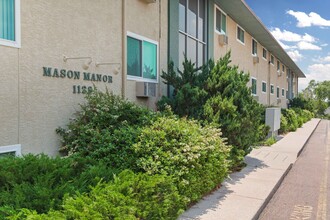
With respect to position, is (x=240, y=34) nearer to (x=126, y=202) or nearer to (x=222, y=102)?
(x=222, y=102)

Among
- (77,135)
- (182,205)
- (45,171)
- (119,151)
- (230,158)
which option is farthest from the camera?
(230,158)

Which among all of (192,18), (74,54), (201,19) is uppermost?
(201,19)

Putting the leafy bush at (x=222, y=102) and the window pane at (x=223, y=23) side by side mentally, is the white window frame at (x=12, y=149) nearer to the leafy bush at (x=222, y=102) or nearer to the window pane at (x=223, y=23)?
the leafy bush at (x=222, y=102)

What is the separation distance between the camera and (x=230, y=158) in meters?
8.07

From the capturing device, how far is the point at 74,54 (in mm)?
6629

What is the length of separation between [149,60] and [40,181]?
233 inches

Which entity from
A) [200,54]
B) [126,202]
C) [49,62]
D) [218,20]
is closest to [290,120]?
[218,20]

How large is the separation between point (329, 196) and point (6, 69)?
7.12 metres

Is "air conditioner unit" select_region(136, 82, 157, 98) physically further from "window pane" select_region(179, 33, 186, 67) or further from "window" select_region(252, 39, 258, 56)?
"window" select_region(252, 39, 258, 56)

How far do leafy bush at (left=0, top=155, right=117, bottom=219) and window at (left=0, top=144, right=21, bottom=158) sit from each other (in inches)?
21.2

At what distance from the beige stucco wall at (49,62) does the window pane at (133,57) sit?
1.68ft

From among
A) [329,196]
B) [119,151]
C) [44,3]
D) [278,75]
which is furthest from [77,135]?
[278,75]

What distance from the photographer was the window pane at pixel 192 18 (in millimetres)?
11910

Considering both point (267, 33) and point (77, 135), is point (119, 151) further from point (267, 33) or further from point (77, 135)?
point (267, 33)
